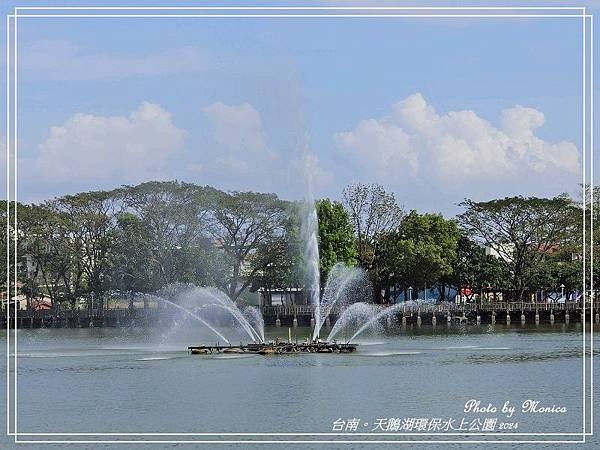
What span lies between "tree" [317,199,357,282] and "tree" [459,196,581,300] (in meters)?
13.2

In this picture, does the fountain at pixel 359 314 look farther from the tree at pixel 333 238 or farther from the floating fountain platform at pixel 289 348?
the floating fountain platform at pixel 289 348

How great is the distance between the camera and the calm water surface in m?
37.4

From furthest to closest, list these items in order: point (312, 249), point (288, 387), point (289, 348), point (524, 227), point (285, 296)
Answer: point (285, 296) → point (524, 227) → point (312, 249) → point (289, 348) → point (288, 387)

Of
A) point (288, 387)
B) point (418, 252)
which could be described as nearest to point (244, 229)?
point (418, 252)

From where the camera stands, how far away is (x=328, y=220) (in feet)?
324

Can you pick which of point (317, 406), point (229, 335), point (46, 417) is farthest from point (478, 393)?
point (229, 335)

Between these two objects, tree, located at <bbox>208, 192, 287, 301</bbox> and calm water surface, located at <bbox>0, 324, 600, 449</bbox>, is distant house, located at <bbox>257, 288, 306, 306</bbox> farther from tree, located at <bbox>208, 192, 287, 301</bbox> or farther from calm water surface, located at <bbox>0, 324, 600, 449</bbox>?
calm water surface, located at <bbox>0, 324, 600, 449</bbox>

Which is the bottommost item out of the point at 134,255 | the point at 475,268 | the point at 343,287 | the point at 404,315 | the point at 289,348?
the point at 289,348

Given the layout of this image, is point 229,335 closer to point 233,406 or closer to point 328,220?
point 328,220

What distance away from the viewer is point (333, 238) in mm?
97938

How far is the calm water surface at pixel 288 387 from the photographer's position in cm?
3744

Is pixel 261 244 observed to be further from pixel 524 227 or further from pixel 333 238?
pixel 524 227

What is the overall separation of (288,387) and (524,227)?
205ft

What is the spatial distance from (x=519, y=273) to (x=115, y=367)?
58.9 metres
